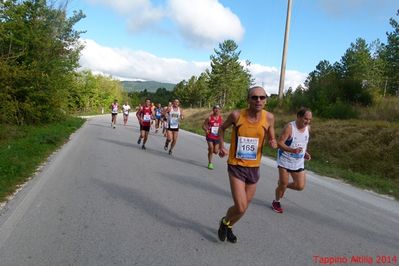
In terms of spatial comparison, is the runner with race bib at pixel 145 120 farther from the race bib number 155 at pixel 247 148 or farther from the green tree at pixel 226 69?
the green tree at pixel 226 69

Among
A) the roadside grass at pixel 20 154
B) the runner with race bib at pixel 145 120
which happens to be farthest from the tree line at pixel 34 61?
the runner with race bib at pixel 145 120

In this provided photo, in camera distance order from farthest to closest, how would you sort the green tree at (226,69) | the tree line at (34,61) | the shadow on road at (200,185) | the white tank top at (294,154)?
the green tree at (226,69)
the tree line at (34,61)
the shadow on road at (200,185)
the white tank top at (294,154)

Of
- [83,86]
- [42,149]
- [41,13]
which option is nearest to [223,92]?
→ [83,86]

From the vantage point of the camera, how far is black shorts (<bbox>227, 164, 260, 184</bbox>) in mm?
5031

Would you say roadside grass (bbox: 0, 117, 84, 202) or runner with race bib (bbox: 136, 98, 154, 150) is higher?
runner with race bib (bbox: 136, 98, 154, 150)

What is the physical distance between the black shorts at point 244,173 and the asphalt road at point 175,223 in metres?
0.79

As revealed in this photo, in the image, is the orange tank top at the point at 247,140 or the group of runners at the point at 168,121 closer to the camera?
the orange tank top at the point at 247,140

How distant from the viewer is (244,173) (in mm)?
5031

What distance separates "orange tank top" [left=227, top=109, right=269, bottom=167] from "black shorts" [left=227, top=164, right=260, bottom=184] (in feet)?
0.15

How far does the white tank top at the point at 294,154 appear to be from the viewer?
675 centimetres

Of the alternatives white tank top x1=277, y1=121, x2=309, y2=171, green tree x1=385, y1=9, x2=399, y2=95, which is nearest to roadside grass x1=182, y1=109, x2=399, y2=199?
white tank top x1=277, y1=121, x2=309, y2=171

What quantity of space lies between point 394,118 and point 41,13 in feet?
58.3

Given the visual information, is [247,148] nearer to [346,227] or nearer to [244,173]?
[244,173]

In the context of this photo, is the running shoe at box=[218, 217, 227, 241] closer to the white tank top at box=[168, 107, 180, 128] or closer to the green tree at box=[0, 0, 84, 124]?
the white tank top at box=[168, 107, 180, 128]
